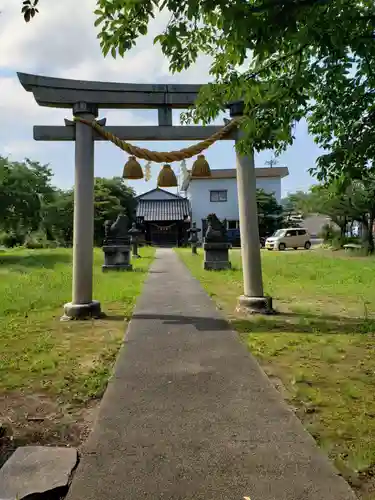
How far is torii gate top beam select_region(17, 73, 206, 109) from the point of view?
7285 mm

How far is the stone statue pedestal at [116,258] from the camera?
15789 mm

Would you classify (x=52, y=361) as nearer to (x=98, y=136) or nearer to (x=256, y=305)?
(x=256, y=305)

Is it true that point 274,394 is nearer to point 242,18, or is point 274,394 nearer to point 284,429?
point 284,429

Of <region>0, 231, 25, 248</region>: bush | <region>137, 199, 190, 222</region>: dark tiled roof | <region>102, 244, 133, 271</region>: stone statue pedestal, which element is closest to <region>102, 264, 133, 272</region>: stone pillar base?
<region>102, 244, 133, 271</region>: stone statue pedestal

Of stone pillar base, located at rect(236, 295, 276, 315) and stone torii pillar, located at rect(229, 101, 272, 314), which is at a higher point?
stone torii pillar, located at rect(229, 101, 272, 314)

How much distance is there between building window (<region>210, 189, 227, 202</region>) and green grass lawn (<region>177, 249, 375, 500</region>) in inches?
1280

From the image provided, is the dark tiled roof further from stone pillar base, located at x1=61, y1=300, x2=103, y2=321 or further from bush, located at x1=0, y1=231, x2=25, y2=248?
stone pillar base, located at x1=61, y1=300, x2=103, y2=321

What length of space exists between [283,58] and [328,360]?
3165 mm

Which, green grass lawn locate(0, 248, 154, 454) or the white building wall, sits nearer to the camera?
green grass lawn locate(0, 248, 154, 454)

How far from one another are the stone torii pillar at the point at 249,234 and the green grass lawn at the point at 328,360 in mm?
393

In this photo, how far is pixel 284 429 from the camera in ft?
9.87

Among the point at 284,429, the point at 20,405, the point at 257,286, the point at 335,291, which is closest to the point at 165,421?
the point at 284,429

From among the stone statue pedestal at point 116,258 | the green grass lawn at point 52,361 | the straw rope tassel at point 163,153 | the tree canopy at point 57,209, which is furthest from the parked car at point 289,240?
the straw rope tassel at point 163,153

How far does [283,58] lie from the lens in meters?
4.26
